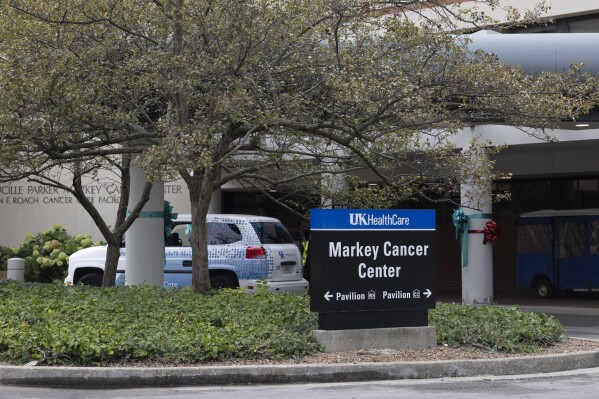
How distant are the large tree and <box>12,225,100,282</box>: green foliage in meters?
15.8

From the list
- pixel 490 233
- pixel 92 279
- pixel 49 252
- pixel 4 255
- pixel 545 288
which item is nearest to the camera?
pixel 92 279

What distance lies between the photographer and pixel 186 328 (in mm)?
12258

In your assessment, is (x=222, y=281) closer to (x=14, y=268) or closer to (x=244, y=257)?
(x=244, y=257)

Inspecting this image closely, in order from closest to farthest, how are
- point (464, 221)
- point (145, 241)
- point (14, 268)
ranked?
1. point (145, 241)
2. point (464, 221)
3. point (14, 268)

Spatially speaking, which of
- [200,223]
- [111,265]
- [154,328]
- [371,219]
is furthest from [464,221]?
[154,328]

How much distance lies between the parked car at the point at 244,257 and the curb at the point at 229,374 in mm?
9576

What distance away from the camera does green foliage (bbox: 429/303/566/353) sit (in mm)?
12594

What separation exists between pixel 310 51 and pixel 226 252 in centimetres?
734

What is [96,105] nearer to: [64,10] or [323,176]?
[64,10]

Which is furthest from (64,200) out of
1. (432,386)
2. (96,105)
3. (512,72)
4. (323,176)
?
(432,386)

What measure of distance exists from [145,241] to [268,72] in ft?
23.2

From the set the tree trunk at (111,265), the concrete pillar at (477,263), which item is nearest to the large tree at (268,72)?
the tree trunk at (111,265)

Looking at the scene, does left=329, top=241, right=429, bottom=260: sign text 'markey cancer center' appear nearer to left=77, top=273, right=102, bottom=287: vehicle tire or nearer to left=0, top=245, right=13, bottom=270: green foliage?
left=77, top=273, right=102, bottom=287: vehicle tire

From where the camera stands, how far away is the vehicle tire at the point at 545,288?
28422 mm
